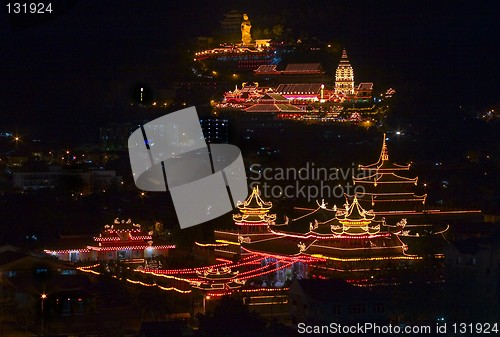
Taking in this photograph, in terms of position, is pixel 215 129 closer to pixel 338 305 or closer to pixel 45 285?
pixel 45 285

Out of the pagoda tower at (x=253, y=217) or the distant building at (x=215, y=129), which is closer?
the pagoda tower at (x=253, y=217)

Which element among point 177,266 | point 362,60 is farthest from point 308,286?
point 362,60

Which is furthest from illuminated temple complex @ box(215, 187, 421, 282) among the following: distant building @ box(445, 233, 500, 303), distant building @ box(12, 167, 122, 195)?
distant building @ box(12, 167, 122, 195)

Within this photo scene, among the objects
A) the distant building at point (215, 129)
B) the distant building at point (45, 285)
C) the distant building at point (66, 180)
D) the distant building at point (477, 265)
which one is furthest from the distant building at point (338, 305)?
the distant building at point (215, 129)
